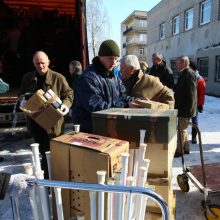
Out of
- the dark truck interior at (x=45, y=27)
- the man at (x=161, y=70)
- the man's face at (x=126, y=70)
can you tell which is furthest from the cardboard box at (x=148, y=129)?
the dark truck interior at (x=45, y=27)

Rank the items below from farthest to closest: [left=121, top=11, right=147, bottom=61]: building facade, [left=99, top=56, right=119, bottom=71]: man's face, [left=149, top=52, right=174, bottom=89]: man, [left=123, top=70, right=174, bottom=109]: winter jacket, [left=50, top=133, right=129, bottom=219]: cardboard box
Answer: [left=121, top=11, right=147, bottom=61]: building facade → [left=149, top=52, right=174, bottom=89]: man → [left=123, top=70, right=174, bottom=109]: winter jacket → [left=99, top=56, right=119, bottom=71]: man's face → [left=50, top=133, right=129, bottom=219]: cardboard box

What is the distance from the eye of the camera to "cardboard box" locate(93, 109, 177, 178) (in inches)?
84.8

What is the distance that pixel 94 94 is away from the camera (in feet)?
8.50

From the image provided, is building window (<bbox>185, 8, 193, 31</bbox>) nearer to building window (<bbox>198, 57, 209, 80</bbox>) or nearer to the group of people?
building window (<bbox>198, 57, 209, 80</bbox>)

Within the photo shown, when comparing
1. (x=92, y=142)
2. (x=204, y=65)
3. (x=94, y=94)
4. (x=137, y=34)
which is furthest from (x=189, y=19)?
(x=137, y=34)

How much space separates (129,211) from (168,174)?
2.50 ft

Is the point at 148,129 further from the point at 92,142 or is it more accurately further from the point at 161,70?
the point at 161,70

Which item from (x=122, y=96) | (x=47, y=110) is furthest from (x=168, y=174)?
(x=47, y=110)

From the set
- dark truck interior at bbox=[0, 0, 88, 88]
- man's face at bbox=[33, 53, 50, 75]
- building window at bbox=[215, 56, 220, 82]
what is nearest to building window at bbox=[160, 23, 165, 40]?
building window at bbox=[215, 56, 220, 82]

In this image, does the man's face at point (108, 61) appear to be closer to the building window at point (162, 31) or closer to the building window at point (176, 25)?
the building window at point (176, 25)

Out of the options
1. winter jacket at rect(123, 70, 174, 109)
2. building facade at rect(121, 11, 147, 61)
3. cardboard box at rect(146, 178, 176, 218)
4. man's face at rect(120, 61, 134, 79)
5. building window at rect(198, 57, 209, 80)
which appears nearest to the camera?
cardboard box at rect(146, 178, 176, 218)

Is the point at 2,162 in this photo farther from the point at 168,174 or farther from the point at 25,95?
the point at 168,174

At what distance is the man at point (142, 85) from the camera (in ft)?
11.3

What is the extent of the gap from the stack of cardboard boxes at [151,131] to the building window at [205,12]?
1491 centimetres
